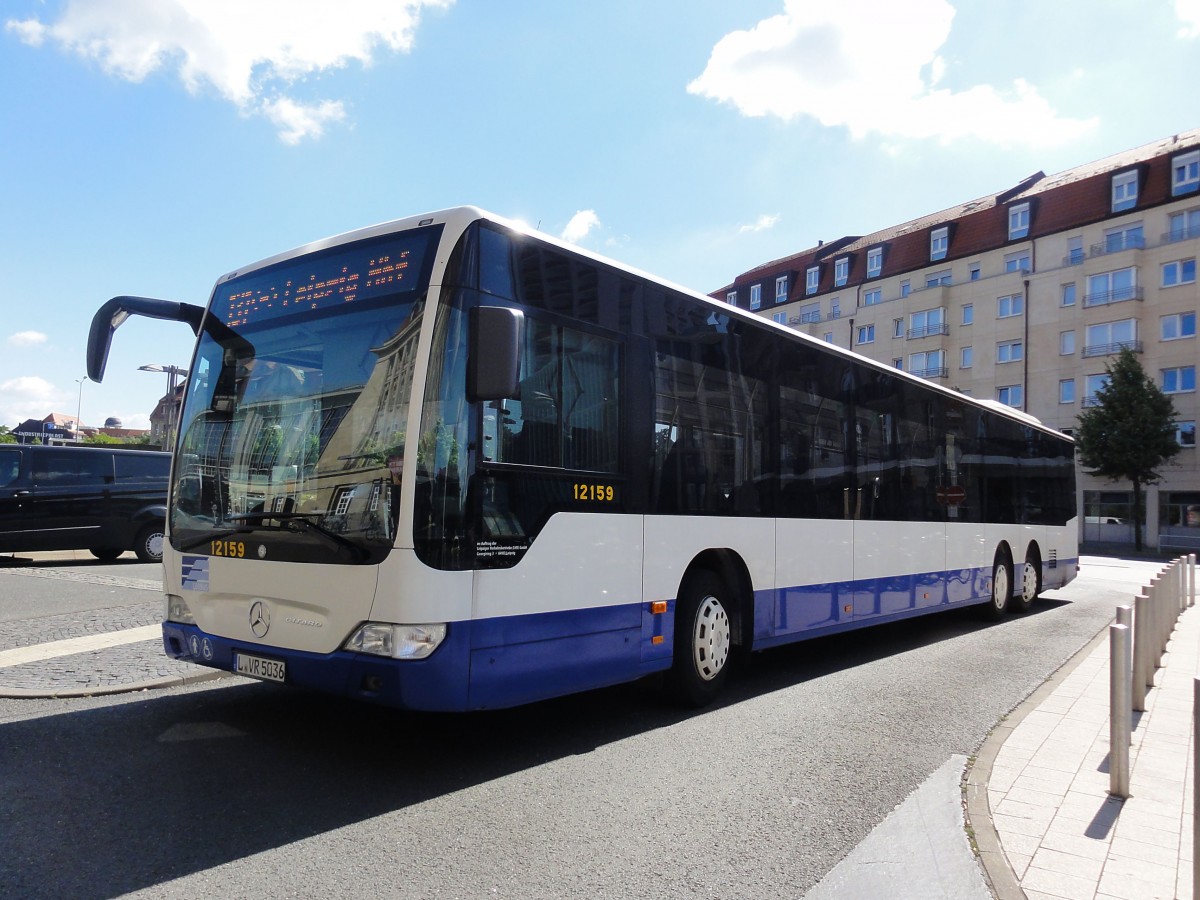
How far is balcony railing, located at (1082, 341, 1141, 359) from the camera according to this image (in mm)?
45062

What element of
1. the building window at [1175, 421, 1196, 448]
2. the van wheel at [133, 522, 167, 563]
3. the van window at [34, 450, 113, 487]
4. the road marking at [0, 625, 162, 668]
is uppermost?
the building window at [1175, 421, 1196, 448]

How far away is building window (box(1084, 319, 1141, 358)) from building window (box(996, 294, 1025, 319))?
4.41 meters

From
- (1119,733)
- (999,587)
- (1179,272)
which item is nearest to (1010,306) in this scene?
(1179,272)

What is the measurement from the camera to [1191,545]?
42.1m

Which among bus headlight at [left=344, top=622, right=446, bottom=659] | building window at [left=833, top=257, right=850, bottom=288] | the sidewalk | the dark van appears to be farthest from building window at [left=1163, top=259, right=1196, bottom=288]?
bus headlight at [left=344, top=622, right=446, bottom=659]

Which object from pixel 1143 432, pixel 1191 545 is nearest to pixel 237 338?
pixel 1143 432

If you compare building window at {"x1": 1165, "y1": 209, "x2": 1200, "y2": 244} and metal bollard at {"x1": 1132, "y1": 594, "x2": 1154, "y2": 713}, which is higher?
building window at {"x1": 1165, "y1": 209, "x2": 1200, "y2": 244}

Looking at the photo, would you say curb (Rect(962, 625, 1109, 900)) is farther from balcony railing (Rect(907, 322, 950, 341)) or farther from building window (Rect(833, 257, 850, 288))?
building window (Rect(833, 257, 850, 288))

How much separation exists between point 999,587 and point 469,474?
1101 cm

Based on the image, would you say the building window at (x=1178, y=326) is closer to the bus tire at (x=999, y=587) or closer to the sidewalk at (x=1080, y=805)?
the bus tire at (x=999, y=587)

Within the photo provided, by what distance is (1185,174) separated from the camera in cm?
4434

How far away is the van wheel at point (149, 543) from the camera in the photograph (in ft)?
56.0

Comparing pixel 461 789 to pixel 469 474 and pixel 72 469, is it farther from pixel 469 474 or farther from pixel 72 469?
pixel 72 469

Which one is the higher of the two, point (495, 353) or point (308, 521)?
point (495, 353)
